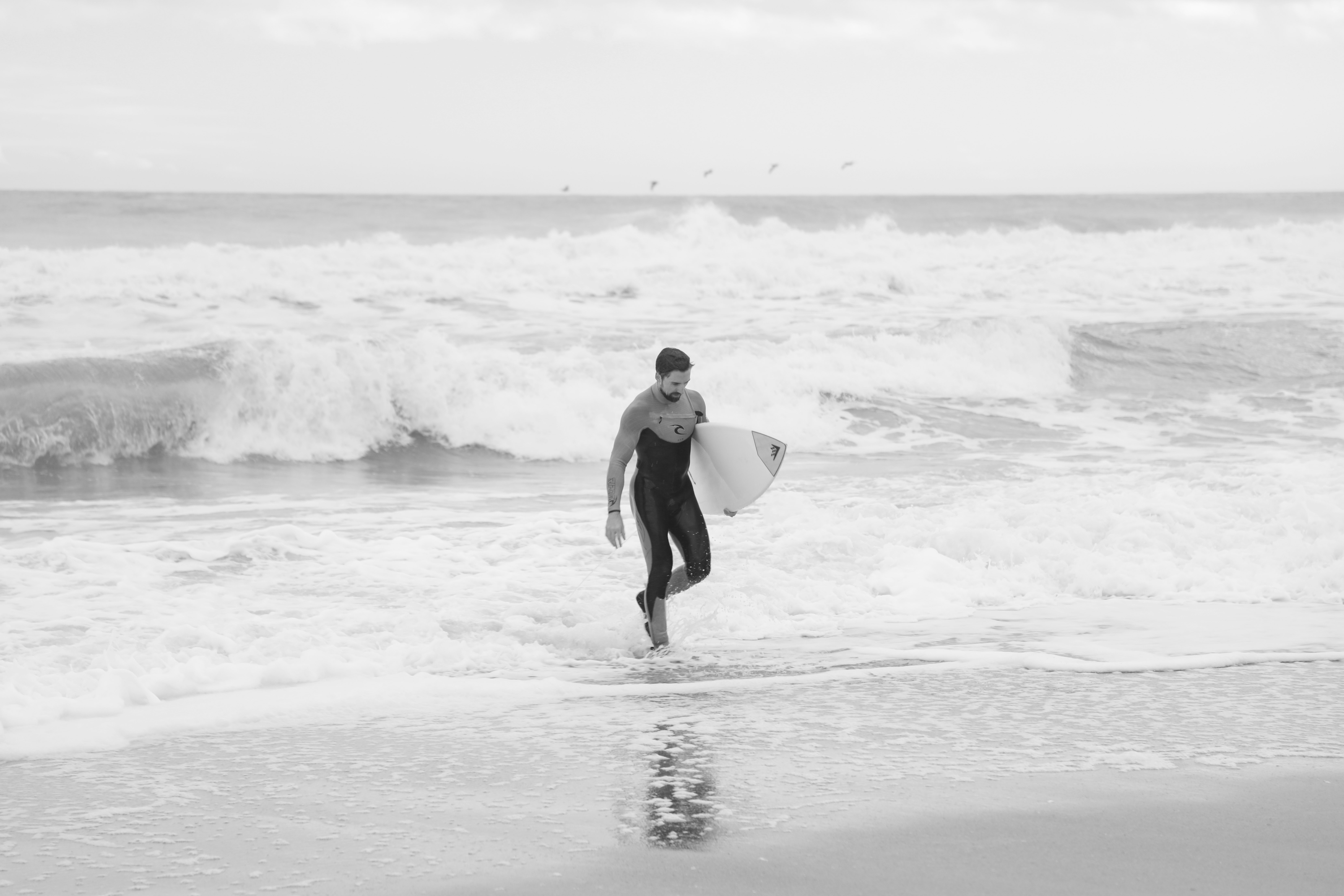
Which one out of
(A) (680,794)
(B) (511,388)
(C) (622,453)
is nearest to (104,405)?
(B) (511,388)

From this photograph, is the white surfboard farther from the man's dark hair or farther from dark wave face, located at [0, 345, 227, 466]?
dark wave face, located at [0, 345, 227, 466]

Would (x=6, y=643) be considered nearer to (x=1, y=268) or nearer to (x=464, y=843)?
(x=464, y=843)

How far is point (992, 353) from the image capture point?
2050 centimetres

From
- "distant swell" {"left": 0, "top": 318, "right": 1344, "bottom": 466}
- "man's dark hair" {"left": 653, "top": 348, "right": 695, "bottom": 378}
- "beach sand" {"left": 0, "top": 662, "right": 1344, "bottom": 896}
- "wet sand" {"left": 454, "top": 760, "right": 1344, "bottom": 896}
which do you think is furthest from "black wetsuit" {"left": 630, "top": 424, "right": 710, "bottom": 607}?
"distant swell" {"left": 0, "top": 318, "right": 1344, "bottom": 466}

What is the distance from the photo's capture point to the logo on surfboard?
23.9 ft

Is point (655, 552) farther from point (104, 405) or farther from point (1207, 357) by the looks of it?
point (1207, 357)

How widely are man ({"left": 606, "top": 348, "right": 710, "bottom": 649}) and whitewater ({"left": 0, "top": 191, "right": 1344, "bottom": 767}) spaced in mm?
371

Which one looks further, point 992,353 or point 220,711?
point 992,353

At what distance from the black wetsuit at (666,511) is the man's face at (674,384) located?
0.70 feet

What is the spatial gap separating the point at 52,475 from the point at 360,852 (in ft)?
31.6

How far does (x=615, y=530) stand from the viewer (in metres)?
6.52

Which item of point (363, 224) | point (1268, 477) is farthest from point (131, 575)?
point (363, 224)

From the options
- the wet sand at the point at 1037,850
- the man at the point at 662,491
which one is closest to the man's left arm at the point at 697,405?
the man at the point at 662,491

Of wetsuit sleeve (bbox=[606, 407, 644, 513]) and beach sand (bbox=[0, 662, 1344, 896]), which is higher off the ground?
wetsuit sleeve (bbox=[606, 407, 644, 513])
